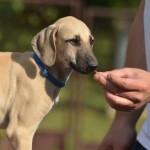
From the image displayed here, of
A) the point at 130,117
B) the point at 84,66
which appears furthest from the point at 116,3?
the point at 84,66

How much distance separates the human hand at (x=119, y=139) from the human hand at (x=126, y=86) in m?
0.61

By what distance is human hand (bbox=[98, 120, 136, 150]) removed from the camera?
8.52ft

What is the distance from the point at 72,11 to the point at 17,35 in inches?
21.8

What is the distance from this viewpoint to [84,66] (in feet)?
8.23

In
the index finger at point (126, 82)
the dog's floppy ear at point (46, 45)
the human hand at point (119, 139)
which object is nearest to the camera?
the index finger at point (126, 82)

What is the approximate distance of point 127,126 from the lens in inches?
104

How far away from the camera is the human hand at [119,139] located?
260 centimetres

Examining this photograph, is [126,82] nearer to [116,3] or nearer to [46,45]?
[46,45]

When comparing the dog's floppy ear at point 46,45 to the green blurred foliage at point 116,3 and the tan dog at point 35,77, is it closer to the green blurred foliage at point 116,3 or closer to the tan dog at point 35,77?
the tan dog at point 35,77

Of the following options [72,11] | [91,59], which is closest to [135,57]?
[91,59]

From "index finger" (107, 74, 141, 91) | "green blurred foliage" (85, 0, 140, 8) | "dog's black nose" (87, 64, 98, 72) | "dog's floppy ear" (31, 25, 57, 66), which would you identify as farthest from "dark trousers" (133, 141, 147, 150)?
"green blurred foliage" (85, 0, 140, 8)

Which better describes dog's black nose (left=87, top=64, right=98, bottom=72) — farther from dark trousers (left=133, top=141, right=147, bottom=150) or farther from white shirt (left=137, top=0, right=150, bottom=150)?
dark trousers (left=133, top=141, right=147, bottom=150)

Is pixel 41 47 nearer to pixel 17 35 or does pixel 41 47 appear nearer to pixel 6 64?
pixel 6 64

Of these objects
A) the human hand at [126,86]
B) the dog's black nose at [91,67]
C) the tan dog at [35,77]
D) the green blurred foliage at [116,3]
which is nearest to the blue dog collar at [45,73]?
the tan dog at [35,77]
